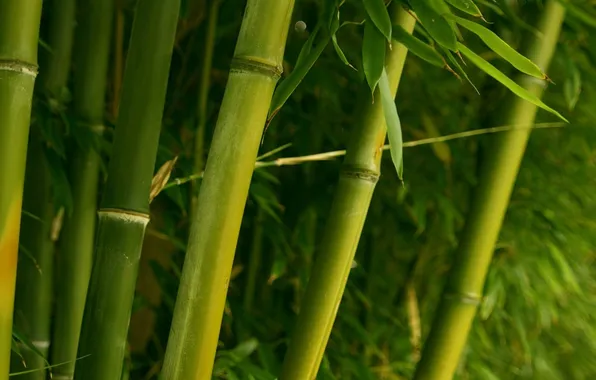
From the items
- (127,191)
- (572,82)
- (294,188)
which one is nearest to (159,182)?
(127,191)

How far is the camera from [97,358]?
690mm

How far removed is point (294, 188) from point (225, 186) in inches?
19.8

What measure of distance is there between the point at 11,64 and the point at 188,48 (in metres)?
0.55

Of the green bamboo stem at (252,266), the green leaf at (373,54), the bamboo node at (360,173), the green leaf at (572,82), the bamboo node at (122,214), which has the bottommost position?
the green bamboo stem at (252,266)

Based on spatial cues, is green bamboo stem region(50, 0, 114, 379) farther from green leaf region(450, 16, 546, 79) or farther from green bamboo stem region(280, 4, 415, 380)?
green leaf region(450, 16, 546, 79)

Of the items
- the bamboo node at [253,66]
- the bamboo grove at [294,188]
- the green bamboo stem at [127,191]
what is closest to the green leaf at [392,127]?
the bamboo grove at [294,188]

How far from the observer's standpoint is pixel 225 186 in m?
0.65

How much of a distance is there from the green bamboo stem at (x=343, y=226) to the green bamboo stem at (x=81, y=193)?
30 cm

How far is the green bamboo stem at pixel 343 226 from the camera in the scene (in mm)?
745

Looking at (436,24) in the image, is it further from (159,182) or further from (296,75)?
(159,182)

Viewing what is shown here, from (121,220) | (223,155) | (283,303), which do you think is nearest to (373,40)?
(223,155)

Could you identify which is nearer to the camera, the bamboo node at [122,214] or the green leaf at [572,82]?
the bamboo node at [122,214]

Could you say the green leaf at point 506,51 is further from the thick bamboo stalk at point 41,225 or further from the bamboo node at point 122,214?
the thick bamboo stalk at point 41,225

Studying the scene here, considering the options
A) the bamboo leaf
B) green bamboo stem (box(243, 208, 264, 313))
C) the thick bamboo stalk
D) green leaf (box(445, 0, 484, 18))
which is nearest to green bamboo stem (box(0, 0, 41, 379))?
the bamboo leaf
